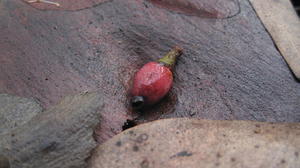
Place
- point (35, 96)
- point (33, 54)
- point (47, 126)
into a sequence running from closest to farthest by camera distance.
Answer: point (47, 126), point (35, 96), point (33, 54)

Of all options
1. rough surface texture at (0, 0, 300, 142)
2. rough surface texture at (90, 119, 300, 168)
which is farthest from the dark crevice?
rough surface texture at (90, 119, 300, 168)

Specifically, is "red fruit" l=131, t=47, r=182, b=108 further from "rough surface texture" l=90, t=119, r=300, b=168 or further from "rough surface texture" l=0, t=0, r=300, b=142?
"rough surface texture" l=90, t=119, r=300, b=168

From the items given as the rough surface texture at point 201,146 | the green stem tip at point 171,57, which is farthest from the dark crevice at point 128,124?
the green stem tip at point 171,57

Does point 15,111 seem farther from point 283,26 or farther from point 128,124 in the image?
point 283,26

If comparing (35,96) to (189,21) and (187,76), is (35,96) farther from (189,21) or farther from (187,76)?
(189,21)

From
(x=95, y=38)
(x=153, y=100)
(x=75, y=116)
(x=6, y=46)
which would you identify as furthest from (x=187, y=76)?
(x=6, y=46)

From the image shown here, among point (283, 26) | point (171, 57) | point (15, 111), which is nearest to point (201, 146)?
point (171, 57)
